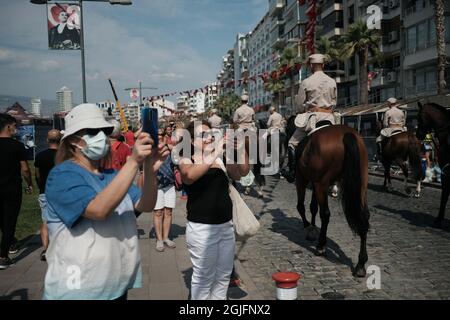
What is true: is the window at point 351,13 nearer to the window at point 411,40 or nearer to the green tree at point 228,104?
the window at point 411,40

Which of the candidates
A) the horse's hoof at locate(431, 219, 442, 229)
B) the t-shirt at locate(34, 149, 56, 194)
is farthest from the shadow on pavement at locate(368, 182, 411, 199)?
the t-shirt at locate(34, 149, 56, 194)

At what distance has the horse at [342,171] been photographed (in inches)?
213

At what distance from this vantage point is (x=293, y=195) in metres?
12.1

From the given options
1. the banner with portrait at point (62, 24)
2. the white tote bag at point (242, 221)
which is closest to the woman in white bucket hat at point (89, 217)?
the white tote bag at point (242, 221)

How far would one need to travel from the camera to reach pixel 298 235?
24.7ft

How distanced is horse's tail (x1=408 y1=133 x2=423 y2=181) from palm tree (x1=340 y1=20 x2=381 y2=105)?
26106 millimetres

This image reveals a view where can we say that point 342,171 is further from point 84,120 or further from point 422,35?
point 422,35

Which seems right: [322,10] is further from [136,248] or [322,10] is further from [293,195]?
[136,248]

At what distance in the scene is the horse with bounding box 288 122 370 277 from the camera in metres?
5.42

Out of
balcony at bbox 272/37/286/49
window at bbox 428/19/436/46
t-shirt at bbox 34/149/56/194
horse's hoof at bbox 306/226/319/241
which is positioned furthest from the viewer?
balcony at bbox 272/37/286/49

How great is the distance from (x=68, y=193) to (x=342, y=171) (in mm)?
4551

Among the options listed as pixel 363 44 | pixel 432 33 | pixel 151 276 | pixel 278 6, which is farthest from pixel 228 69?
pixel 151 276

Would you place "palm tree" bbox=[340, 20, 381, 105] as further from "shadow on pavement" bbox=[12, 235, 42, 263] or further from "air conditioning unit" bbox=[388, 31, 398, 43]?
"shadow on pavement" bbox=[12, 235, 42, 263]

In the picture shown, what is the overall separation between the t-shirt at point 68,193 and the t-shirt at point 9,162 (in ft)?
14.3
